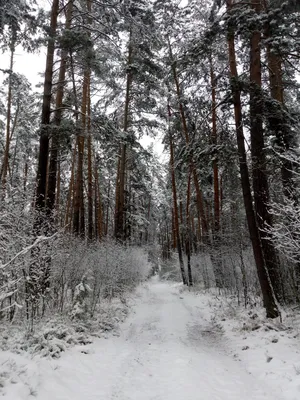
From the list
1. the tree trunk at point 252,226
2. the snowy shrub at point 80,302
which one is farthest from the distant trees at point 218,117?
the snowy shrub at point 80,302

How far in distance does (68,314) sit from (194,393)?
384cm

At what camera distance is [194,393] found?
13.4ft

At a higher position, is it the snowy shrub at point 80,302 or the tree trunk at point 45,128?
the tree trunk at point 45,128

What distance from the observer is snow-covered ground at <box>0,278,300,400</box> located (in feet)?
13.3

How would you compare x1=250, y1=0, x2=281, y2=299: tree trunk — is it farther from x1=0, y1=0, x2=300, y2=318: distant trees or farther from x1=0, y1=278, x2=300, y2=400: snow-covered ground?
x1=0, y1=278, x2=300, y2=400: snow-covered ground

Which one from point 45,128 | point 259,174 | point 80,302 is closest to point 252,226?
point 259,174

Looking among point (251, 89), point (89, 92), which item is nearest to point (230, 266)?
point (251, 89)

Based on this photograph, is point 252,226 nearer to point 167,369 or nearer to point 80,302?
point 167,369

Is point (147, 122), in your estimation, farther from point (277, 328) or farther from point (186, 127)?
point (277, 328)

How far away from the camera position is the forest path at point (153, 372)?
4.10 meters

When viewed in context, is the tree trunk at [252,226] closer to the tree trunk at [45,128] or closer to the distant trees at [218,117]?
the distant trees at [218,117]

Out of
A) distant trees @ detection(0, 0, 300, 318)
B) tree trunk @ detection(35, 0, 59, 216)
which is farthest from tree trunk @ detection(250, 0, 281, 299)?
tree trunk @ detection(35, 0, 59, 216)

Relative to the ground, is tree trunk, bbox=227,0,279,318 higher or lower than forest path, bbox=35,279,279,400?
higher

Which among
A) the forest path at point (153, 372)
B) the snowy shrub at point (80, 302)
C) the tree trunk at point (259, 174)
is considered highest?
the tree trunk at point (259, 174)
